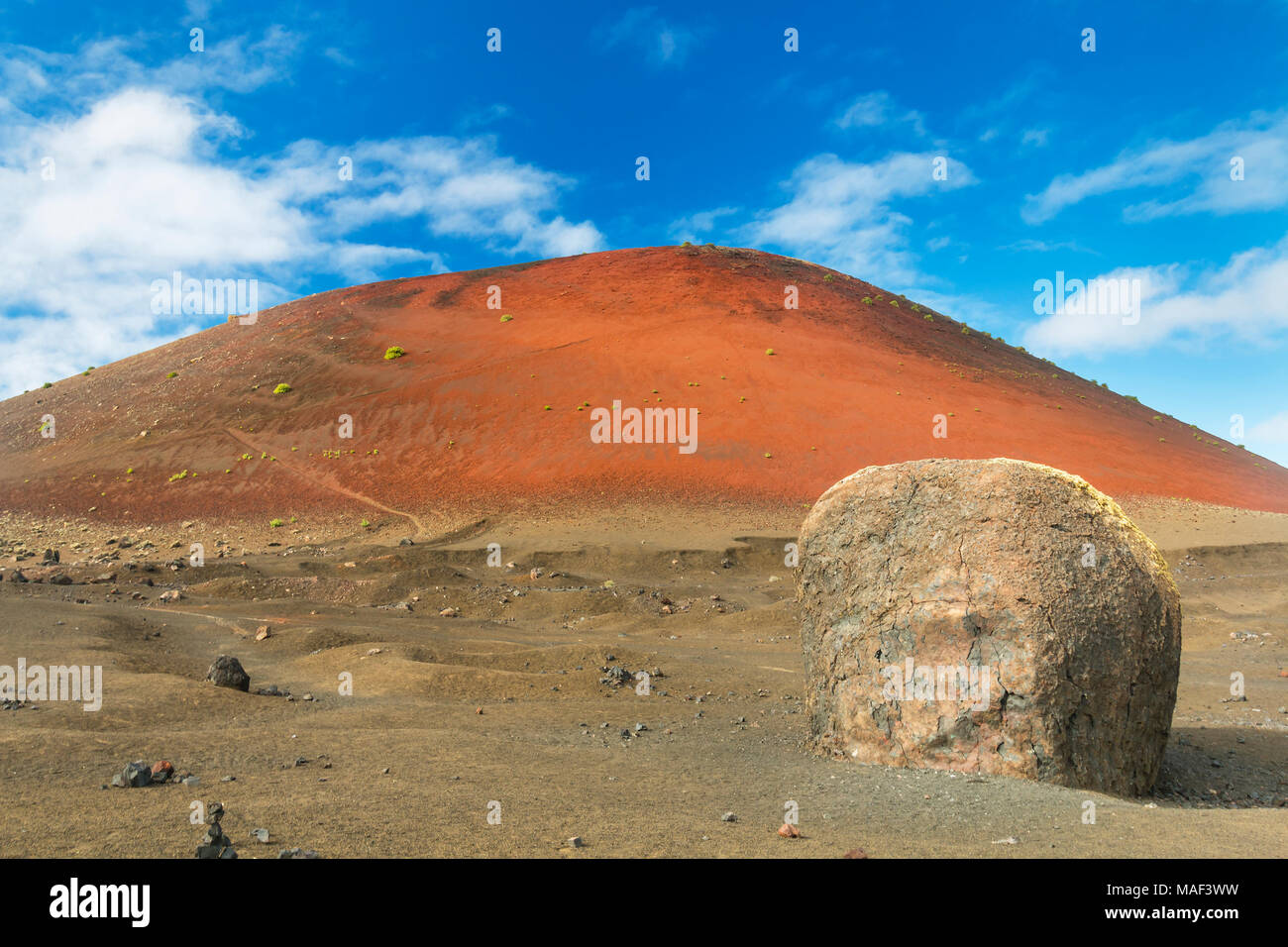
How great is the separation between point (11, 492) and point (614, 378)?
79.3 feet

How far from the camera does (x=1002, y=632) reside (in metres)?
5.78

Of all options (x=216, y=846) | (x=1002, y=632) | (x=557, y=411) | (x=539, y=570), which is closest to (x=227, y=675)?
(x=216, y=846)

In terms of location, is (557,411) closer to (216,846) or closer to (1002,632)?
(1002,632)

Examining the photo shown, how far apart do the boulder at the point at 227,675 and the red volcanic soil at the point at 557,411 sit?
61.9 ft

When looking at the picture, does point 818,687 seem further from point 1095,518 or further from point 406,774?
point 406,774

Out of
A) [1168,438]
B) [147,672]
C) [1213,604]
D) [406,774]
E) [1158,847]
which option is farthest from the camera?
[1168,438]

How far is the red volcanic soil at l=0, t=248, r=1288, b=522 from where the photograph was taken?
97.3 ft

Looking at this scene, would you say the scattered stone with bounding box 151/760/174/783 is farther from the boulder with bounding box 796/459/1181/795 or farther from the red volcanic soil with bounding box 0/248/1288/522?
the red volcanic soil with bounding box 0/248/1288/522

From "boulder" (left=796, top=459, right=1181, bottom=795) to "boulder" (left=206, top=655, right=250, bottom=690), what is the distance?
6118mm

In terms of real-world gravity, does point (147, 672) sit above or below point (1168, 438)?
below

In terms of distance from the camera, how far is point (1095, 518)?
6074 millimetres

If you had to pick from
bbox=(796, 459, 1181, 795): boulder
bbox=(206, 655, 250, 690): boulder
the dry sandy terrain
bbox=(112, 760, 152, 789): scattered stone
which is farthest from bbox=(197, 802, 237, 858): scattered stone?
bbox=(206, 655, 250, 690): boulder

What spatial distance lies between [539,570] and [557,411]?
1463 centimetres
